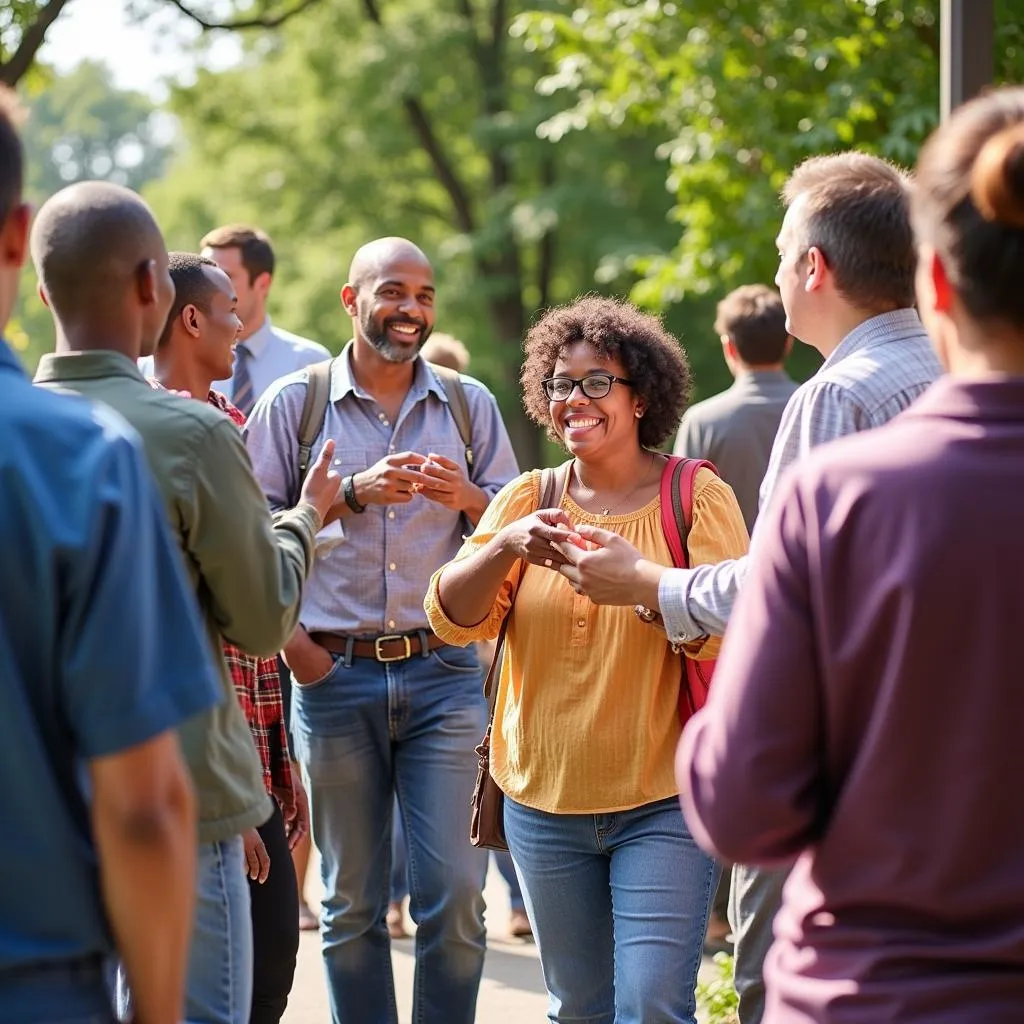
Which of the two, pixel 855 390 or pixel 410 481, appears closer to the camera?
pixel 855 390

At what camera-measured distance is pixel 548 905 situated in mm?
4254

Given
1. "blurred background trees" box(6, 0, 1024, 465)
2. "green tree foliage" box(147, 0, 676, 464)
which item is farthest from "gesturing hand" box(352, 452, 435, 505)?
"green tree foliage" box(147, 0, 676, 464)

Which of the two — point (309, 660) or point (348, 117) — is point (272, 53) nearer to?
point (348, 117)

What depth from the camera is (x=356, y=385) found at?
5.59 meters

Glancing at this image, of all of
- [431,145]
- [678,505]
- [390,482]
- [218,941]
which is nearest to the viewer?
[218,941]

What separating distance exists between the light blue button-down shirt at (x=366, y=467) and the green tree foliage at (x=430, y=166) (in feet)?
52.5

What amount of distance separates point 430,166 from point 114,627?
24052 mm

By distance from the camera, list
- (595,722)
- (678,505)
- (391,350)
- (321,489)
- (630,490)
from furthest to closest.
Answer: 1. (391,350)
2. (630,490)
3. (678,505)
4. (595,722)
5. (321,489)

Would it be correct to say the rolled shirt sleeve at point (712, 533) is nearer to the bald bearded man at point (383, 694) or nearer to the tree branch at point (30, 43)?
the bald bearded man at point (383, 694)

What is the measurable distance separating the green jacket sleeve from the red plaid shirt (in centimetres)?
89

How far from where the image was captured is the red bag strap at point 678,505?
4.28 metres

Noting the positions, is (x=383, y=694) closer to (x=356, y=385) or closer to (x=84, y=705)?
(x=356, y=385)

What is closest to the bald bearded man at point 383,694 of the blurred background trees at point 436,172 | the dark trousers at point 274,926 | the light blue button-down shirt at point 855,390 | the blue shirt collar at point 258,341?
the dark trousers at point 274,926

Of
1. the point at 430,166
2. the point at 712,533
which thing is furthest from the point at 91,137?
the point at 712,533
